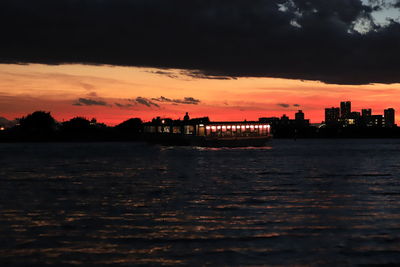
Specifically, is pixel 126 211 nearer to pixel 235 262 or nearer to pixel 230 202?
pixel 230 202

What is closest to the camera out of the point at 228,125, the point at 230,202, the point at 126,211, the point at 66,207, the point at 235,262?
the point at 235,262

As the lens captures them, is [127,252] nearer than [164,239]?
Yes

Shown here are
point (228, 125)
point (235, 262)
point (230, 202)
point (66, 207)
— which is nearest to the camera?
point (235, 262)

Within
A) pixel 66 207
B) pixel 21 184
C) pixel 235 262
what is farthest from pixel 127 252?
pixel 21 184

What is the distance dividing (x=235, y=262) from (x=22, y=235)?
1062 centimetres

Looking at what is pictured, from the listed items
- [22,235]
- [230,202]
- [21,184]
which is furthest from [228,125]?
[22,235]

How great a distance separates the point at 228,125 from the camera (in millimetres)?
197125

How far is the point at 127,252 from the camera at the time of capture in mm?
21656

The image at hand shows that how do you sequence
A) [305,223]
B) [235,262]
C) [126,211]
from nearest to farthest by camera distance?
[235,262], [305,223], [126,211]

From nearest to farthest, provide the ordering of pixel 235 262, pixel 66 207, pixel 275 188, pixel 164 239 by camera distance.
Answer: pixel 235 262 → pixel 164 239 → pixel 66 207 → pixel 275 188

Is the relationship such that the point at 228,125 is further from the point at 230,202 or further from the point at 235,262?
the point at 235,262

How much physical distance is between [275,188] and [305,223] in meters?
19.4

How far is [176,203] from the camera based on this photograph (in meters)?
37.2

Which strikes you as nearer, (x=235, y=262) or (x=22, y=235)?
(x=235, y=262)
